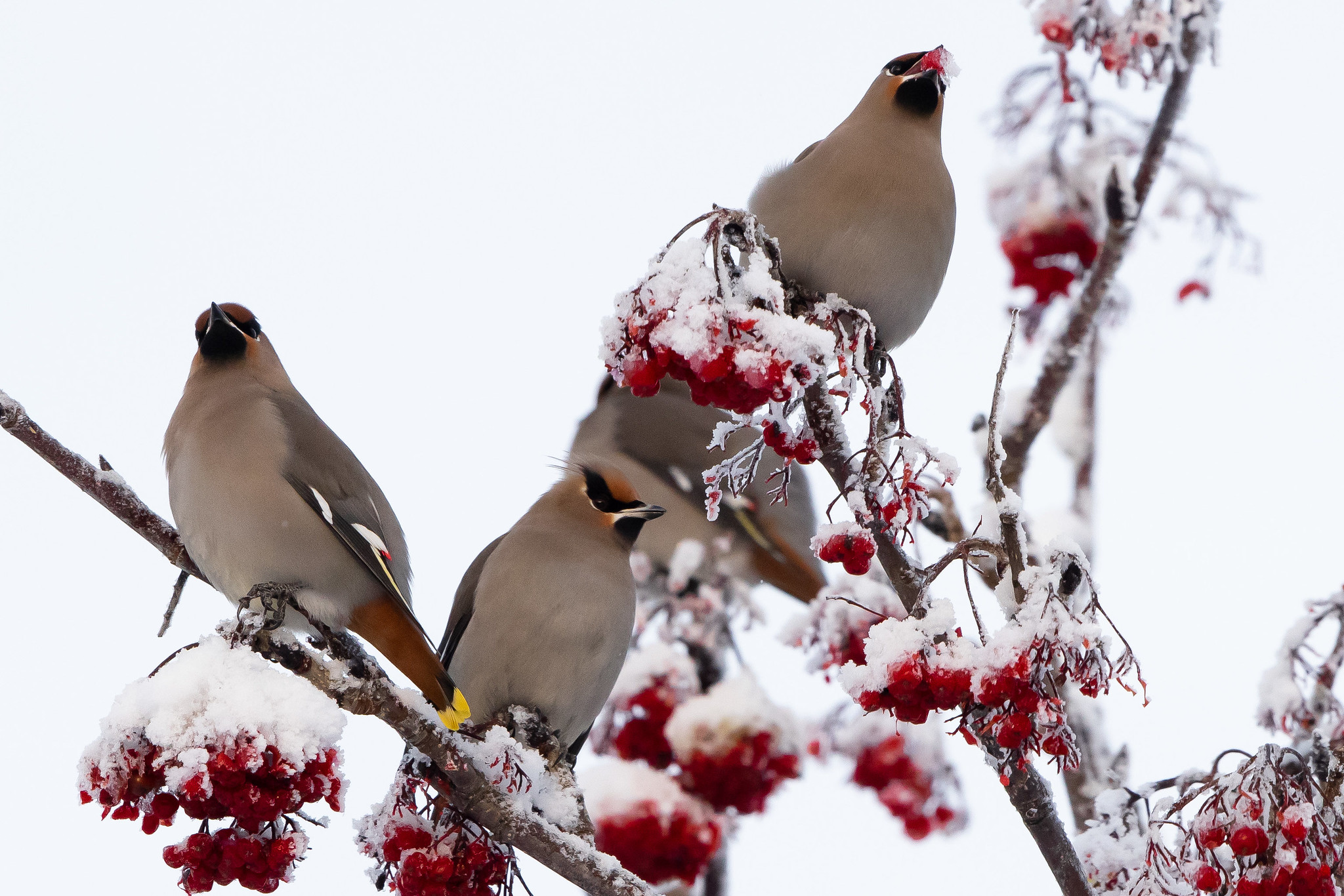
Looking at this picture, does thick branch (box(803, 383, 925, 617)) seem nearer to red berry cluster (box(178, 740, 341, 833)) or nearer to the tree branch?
the tree branch

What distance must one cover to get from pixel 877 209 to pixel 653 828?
2038 millimetres

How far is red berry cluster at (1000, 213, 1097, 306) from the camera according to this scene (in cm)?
400

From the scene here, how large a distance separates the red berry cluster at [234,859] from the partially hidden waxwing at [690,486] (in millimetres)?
2595

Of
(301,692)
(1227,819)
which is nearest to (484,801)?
(301,692)

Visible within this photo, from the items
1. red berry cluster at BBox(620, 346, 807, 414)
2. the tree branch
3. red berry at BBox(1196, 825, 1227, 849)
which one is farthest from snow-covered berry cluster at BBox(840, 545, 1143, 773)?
the tree branch

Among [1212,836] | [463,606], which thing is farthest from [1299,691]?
[463,606]

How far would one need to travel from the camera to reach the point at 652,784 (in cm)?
405

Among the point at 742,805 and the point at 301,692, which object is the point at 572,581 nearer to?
the point at 742,805

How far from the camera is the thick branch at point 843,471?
2.09m

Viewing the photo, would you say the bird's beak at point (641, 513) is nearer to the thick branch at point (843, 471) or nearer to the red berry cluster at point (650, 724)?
the red berry cluster at point (650, 724)

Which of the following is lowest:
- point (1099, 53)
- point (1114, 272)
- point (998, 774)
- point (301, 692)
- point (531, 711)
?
point (301, 692)

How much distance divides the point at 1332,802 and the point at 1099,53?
201 centimetres

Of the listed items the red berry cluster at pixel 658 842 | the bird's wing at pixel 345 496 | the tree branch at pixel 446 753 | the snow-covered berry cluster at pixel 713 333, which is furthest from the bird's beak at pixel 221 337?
the snow-covered berry cluster at pixel 713 333

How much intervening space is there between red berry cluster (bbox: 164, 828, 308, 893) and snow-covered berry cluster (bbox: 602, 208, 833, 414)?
81 centimetres
